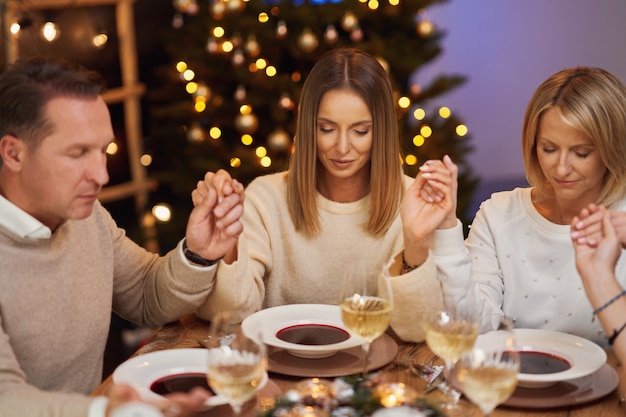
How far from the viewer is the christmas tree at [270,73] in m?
3.76

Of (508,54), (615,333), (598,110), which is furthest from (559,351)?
(508,54)

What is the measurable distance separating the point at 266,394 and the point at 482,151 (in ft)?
16.0

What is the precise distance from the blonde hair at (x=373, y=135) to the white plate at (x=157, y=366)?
76 cm

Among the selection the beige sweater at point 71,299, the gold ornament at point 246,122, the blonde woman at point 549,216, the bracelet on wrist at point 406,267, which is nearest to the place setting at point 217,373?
the beige sweater at point 71,299

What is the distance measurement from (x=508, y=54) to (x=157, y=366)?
483 centimetres

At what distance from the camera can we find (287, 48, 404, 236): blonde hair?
231 cm

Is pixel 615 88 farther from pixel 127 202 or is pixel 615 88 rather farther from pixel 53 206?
pixel 127 202

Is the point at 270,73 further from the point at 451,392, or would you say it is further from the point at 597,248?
the point at 451,392

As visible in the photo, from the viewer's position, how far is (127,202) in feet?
15.5

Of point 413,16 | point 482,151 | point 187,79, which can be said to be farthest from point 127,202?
point 482,151

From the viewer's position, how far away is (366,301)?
5.20ft

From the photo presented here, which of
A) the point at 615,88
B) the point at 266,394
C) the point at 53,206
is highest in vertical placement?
the point at 615,88

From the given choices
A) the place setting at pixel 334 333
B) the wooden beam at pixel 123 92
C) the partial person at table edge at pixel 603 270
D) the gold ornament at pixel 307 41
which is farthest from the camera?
the wooden beam at pixel 123 92

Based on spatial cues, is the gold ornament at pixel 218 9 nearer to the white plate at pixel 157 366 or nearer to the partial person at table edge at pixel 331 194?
the partial person at table edge at pixel 331 194
